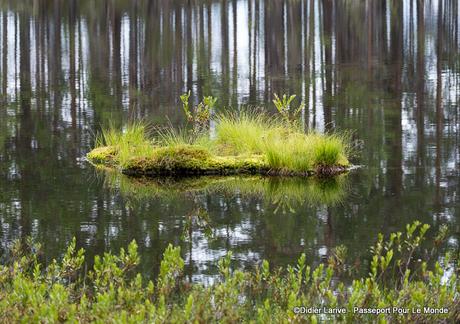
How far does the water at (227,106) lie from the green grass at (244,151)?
0.58m

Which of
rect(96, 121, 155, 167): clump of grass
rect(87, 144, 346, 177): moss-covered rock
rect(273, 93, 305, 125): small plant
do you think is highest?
rect(273, 93, 305, 125): small plant

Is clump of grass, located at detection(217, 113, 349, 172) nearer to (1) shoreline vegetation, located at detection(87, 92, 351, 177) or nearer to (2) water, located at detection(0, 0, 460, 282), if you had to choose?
(1) shoreline vegetation, located at detection(87, 92, 351, 177)

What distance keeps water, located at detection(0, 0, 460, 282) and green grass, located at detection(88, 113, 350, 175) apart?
58 cm

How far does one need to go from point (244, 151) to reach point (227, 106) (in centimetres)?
796

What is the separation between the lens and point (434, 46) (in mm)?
37781

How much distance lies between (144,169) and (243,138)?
1.81 m

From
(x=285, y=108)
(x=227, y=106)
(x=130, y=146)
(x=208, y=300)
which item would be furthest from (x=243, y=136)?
(x=208, y=300)

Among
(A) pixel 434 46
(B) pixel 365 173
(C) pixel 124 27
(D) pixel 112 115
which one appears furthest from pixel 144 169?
(C) pixel 124 27

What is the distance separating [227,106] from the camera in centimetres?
2427

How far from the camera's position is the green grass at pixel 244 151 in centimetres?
1535

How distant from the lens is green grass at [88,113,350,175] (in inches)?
604

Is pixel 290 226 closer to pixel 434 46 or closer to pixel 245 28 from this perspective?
pixel 434 46

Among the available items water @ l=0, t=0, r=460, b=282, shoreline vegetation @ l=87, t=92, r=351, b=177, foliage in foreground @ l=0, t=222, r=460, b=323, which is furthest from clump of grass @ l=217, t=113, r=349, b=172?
foliage in foreground @ l=0, t=222, r=460, b=323

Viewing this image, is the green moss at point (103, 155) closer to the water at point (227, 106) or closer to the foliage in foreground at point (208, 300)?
the water at point (227, 106)
